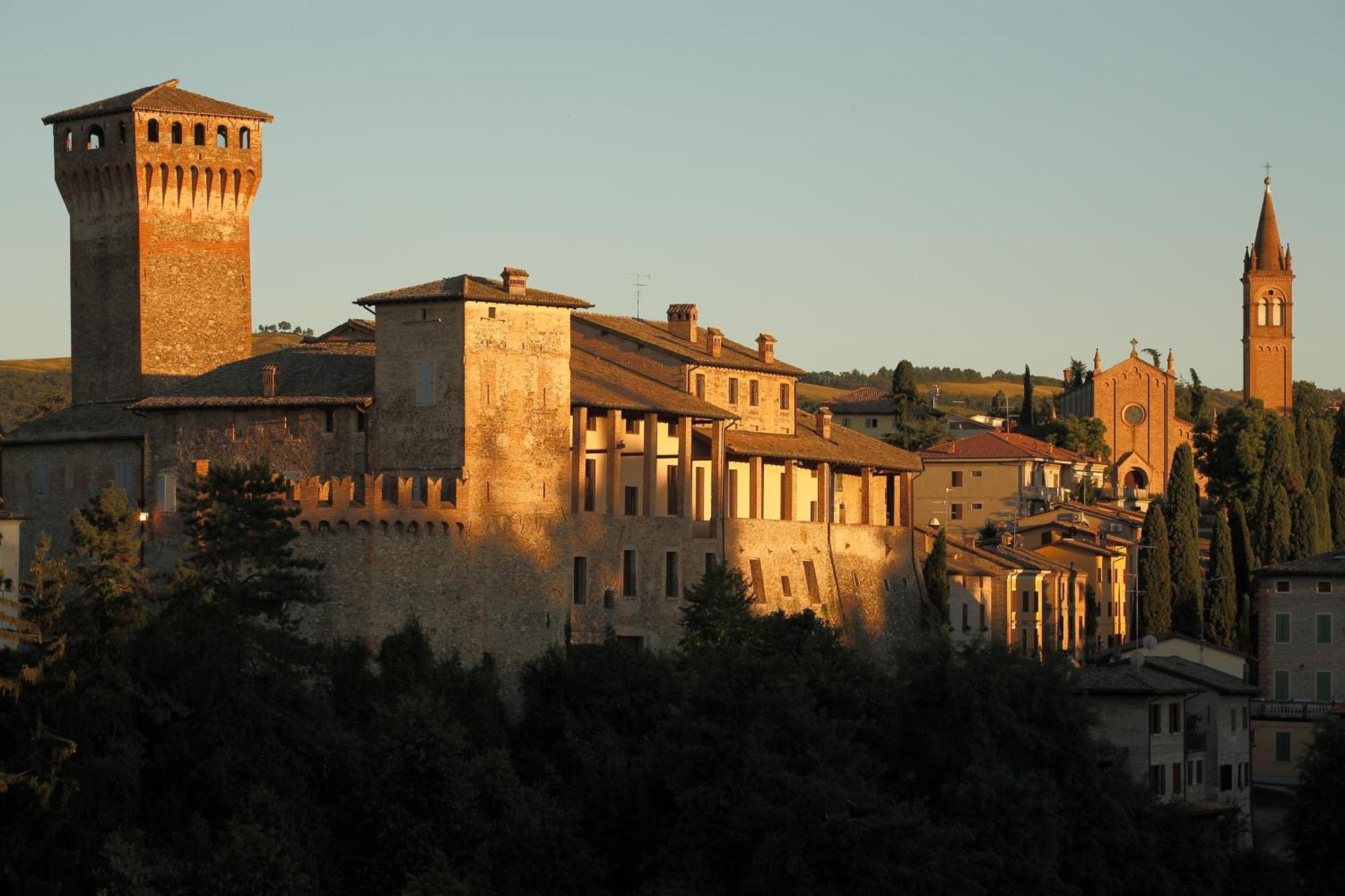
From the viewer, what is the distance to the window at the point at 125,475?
57.8m

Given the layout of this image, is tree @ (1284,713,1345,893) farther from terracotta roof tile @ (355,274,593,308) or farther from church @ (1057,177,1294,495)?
church @ (1057,177,1294,495)

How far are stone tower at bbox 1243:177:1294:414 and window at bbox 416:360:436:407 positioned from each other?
92803 millimetres

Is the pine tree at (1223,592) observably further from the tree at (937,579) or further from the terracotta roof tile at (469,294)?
the terracotta roof tile at (469,294)

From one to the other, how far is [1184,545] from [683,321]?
861 inches

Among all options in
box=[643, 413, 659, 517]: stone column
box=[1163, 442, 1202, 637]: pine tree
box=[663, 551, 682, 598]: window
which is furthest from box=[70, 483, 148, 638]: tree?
box=[1163, 442, 1202, 637]: pine tree

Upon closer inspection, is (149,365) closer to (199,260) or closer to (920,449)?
(199,260)

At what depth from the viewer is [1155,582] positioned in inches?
3255

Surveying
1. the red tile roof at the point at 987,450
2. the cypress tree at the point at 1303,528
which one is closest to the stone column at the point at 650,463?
the cypress tree at the point at 1303,528

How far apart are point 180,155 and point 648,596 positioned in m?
15.9

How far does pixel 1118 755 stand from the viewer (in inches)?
2231

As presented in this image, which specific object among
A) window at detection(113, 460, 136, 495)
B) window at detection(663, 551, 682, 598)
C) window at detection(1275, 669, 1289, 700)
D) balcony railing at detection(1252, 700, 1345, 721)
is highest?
window at detection(113, 460, 136, 495)

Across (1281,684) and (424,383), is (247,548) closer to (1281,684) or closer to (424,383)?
(424,383)

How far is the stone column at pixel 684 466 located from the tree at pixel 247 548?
40.0 ft

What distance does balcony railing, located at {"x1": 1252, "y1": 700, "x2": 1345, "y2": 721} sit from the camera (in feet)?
226
